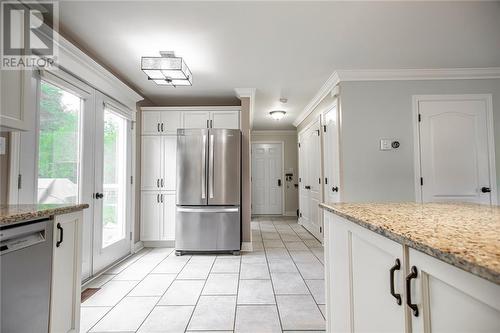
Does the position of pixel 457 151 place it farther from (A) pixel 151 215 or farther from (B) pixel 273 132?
(B) pixel 273 132

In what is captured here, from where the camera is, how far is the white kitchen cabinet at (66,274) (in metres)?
1.41

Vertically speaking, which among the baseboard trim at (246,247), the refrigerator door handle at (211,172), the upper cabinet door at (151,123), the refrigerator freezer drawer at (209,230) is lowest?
the baseboard trim at (246,247)

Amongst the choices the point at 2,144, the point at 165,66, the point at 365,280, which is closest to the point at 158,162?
the point at 165,66

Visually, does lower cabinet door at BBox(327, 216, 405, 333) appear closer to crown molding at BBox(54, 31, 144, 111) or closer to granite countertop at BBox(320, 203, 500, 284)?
granite countertop at BBox(320, 203, 500, 284)

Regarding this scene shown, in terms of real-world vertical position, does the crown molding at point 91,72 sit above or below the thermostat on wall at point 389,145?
above

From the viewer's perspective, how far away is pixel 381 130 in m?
3.25

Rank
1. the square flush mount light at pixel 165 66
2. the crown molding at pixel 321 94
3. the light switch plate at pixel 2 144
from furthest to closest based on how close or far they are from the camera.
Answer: the crown molding at pixel 321 94 → the square flush mount light at pixel 165 66 → the light switch plate at pixel 2 144

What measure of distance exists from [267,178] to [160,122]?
3973 mm

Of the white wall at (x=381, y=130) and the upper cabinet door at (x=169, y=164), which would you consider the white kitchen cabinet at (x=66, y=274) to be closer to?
the upper cabinet door at (x=169, y=164)

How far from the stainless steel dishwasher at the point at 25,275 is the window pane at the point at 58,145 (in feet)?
3.36

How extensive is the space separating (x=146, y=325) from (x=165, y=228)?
2.16 m

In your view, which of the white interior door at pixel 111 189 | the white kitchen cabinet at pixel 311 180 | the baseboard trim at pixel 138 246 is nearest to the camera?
the white interior door at pixel 111 189

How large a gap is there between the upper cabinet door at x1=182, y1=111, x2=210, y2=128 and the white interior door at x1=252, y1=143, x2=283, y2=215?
340 centimetres

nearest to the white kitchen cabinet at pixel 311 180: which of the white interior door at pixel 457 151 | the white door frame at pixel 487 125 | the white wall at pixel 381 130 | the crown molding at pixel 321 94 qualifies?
the crown molding at pixel 321 94
